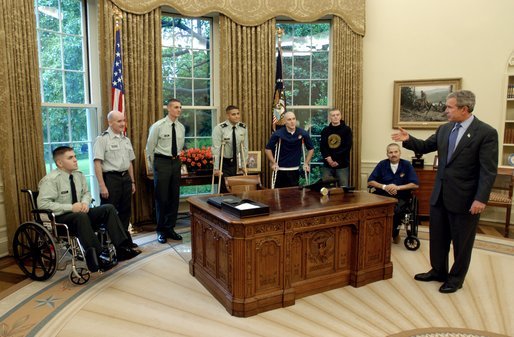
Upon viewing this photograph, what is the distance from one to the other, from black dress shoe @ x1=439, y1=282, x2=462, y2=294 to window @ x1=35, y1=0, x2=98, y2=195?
14.4 ft

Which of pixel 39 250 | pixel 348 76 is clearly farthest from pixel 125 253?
pixel 348 76

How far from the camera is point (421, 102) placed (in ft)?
19.6

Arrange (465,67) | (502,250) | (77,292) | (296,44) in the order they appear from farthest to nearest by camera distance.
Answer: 1. (296,44)
2. (465,67)
3. (502,250)
4. (77,292)

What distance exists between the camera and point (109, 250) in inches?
148

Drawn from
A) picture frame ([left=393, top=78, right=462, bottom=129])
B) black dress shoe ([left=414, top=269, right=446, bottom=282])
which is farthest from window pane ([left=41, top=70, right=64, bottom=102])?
picture frame ([left=393, top=78, right=462, bottom=129])

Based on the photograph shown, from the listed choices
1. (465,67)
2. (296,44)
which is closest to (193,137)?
(296,44)

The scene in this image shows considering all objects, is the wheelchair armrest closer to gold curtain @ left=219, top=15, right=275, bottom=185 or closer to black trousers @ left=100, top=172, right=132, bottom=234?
black trousers @ left=100, top=172, right=132, bottom=234

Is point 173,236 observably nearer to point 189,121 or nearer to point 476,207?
point 189,121

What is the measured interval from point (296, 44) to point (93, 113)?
3.23 meters

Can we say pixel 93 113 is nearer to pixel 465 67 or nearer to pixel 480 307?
pixel 480 307

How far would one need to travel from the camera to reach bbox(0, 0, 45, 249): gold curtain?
152 inches

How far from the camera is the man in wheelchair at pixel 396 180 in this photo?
14.4ft

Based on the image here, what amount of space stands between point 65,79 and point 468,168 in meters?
4.53

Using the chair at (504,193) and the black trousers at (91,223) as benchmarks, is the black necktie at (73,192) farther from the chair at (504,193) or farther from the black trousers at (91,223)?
the chair at (504,193)
